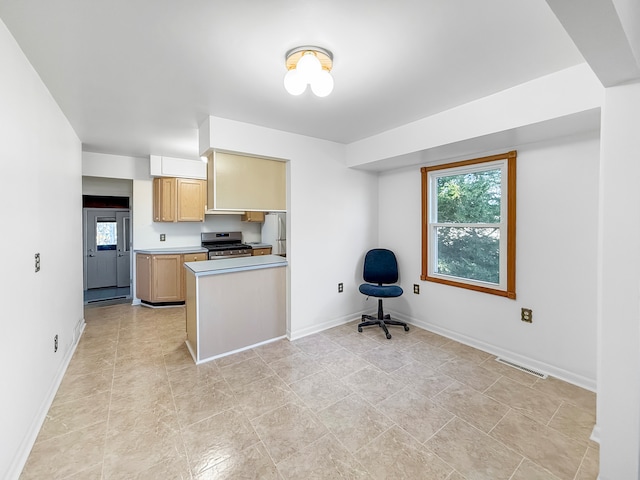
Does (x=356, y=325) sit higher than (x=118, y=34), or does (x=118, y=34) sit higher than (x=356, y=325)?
(x=118, y=34)

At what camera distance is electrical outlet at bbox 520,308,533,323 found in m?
2.63

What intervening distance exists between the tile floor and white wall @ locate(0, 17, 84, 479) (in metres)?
0.22

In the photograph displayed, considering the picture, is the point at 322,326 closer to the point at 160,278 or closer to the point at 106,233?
the point at 160,278

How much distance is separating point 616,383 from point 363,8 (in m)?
2.14

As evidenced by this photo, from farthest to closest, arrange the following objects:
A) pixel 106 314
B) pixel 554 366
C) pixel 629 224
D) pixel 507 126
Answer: pixel 106 314, pixel 554 366, pixel 507 126, pixel 629 224

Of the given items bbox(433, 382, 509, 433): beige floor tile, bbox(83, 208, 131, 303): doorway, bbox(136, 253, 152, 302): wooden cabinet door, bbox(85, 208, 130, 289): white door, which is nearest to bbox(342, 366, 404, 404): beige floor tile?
bbox(433, 382, 509, 433): beige floor tile

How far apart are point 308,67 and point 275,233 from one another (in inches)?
160

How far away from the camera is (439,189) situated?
347 centimetres

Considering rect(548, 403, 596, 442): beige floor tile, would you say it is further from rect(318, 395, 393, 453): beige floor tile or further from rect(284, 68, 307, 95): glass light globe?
rect(284, 68, 307, 95): glass light globe

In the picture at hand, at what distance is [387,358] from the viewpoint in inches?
110

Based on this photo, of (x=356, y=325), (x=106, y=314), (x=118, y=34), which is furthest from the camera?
(x=106, y=314)

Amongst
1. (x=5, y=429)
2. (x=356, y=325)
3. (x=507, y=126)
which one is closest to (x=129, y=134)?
(x=5, y=429)

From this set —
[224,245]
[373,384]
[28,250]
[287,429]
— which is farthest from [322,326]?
[28,250]

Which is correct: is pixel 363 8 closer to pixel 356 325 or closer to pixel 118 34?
pixel 118 34
